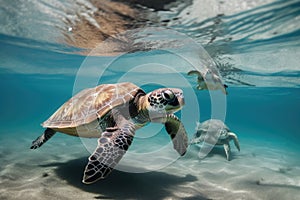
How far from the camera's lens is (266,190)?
18.5ft

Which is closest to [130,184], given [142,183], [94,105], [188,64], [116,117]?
[142,183]

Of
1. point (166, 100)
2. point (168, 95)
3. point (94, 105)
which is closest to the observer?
point (168, 95)

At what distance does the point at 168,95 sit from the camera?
4289mm

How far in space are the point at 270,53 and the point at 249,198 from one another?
1069 cm

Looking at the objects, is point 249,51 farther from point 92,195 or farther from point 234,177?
point 92,195

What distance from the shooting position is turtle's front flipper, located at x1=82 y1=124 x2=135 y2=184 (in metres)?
3.61

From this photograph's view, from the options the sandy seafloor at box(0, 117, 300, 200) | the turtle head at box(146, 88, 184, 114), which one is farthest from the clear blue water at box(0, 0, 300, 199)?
the turtle head at box(146, 88, 184, 114)

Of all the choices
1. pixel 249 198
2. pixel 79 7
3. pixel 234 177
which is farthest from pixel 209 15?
pixel 249 198

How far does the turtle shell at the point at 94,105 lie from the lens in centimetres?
534

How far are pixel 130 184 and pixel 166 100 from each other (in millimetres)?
2287

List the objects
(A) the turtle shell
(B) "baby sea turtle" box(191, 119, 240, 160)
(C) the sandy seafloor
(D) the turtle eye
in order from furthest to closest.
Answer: (B) "baby sea turtle" box(191, 119, 240, 160) < (A) the turtle shell < (C) the sandy seafloor < (D) the turtle eye

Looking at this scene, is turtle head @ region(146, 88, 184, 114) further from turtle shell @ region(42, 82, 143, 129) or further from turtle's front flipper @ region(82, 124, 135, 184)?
turtle shell @ region(42, 82, 143, 129)

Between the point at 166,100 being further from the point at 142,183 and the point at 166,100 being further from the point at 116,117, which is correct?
the point at 142,183

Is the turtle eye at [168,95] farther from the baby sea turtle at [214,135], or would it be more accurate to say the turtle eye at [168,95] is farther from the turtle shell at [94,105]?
the baby sea turtle at [214,135]
